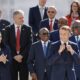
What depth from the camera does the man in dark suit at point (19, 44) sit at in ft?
35.5

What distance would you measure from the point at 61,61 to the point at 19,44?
149 centimetres

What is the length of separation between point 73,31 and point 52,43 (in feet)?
2.20

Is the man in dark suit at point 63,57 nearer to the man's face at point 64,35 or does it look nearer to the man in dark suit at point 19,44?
the man's face at point 64,35

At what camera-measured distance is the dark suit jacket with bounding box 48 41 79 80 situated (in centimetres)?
967

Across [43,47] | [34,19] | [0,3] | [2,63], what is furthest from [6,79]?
[0,3]

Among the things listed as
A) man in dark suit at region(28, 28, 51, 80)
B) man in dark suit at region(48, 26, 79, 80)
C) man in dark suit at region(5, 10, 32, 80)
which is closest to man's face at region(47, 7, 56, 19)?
man in dark suit at region(5, 10, 32, 80)

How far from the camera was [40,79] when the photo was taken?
407 inches

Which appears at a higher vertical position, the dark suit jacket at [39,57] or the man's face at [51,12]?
the man's face at [51,12]

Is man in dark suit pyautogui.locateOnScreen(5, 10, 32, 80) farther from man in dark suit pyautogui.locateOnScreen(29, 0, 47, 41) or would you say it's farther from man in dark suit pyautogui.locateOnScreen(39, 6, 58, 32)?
man in dark suit pyautogui.locateOnScreen(29, 0, 47, 41)

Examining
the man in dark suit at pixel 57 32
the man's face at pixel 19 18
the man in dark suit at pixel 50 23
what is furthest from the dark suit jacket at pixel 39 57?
the man in dark suit at pixel 50 23

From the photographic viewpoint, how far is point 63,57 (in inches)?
381

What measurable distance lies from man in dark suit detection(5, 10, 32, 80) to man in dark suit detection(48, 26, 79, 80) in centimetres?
114

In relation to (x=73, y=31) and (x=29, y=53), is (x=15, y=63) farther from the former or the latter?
(x=73, y=31)

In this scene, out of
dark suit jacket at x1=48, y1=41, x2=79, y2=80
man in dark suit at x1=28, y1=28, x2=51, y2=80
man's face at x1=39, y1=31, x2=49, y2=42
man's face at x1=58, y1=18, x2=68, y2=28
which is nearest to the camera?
dark suit jacket at x1=48, y1=41, x2=79, y2=80
